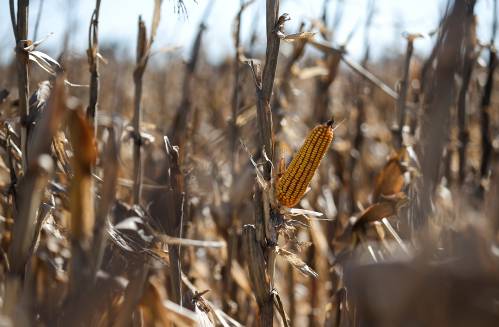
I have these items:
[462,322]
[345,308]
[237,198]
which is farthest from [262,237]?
[237,198]

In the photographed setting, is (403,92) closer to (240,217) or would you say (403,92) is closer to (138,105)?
(240,217)

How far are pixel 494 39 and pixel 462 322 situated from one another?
246 centimetres

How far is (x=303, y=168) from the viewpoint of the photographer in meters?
1.70

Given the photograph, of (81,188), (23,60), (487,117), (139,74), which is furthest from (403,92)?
(81,188)

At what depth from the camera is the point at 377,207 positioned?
232cm

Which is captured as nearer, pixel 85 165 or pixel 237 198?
pixel 85 165

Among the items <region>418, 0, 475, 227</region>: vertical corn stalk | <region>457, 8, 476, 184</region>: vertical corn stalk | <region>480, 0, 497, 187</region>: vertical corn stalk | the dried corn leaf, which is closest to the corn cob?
the dried corn leaf

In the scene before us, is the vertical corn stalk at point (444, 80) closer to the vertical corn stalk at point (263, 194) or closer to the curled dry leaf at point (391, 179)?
the vertical corn stalk at point (263, 194)

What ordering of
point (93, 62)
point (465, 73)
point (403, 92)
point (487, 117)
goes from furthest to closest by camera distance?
point (487, 117)
point (465, 73)
point (403, 92)
point (93, 62)

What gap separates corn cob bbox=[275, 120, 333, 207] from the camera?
5.56 feet

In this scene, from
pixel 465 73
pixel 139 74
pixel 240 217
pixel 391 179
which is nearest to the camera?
pixel 139 74

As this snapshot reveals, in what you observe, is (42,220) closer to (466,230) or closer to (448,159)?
(466,230)

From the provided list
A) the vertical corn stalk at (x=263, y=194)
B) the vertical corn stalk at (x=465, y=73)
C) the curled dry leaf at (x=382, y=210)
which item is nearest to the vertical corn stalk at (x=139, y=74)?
the vertical corn stalk at (x=263, y=194)

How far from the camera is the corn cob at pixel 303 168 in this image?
1.69 m
